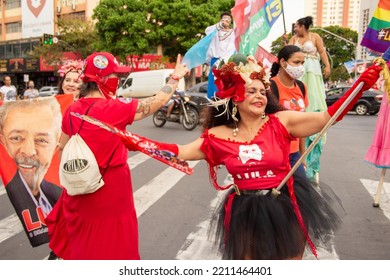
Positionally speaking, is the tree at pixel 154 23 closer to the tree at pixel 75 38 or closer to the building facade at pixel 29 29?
the tree at pixel 75 38

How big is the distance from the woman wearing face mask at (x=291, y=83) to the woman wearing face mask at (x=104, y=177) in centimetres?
170

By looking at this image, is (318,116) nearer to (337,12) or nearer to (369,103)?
(369,103)

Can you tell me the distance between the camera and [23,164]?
4074 millimetres

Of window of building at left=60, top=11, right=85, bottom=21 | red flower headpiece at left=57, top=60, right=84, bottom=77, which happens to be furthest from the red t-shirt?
window of building at left=60, top=11, right=85, bottom=21

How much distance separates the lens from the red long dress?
283 cm

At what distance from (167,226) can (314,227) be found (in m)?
2.37

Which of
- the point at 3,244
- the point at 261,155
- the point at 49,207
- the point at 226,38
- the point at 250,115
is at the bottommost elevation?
the point at 3,244

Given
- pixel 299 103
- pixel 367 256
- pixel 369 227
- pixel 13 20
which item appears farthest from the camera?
pixel 13 20

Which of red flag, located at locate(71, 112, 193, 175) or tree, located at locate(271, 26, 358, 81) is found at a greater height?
tree, located at locate(271, 26, 358, 81)

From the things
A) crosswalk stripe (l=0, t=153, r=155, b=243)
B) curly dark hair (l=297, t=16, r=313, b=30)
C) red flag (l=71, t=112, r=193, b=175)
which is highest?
curly dark hair (l=297, t=16, r=313, b=30)

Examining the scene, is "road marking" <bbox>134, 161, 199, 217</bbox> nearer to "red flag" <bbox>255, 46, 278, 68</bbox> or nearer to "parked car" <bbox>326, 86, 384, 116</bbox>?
"red flag" <bbox>255, 46, 278, 68</bbox>

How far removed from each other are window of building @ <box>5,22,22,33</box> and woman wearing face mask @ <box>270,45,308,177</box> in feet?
192

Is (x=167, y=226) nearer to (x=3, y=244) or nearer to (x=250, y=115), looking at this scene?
(x=3, y=244)
